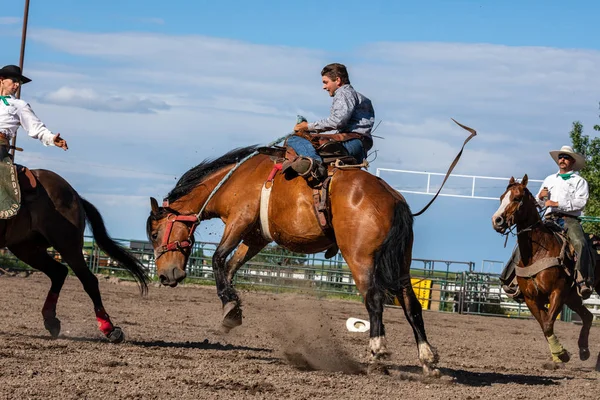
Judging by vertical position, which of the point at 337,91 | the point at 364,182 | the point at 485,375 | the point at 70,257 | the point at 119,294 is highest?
the point at 337,91

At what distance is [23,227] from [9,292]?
699 cm

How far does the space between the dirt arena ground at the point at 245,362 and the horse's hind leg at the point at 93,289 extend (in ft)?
0.41

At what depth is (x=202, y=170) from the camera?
8.05 m

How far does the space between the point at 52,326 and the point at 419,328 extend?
337cm

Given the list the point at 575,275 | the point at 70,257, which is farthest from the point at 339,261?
the point at 70,257

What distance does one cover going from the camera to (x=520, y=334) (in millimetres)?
14586

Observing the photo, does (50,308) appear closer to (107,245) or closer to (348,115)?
(107,245)

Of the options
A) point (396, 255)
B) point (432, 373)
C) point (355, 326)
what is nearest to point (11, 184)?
point (396, 255)

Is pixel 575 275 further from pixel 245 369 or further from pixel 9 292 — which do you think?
pixel 9 292

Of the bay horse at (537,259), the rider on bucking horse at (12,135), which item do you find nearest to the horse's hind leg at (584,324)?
the bay horse at (537,259)

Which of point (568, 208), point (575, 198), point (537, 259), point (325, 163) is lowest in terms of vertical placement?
point (537, 259)

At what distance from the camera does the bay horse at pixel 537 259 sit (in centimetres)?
879

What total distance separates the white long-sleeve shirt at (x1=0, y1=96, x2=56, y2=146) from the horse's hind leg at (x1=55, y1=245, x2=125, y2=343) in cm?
107

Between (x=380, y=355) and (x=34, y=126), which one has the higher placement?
(x=34, y=126)
